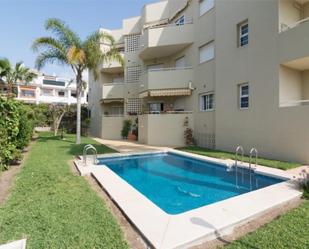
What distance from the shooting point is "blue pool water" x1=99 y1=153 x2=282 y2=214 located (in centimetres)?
936

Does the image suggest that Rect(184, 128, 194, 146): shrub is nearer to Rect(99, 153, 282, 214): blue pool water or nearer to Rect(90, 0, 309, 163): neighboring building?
Rect(90, 0, 309, 163): neighboring building

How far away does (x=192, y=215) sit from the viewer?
6547 millimetres

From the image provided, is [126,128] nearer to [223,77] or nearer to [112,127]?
[112,127]

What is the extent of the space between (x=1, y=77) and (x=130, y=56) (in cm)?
1844

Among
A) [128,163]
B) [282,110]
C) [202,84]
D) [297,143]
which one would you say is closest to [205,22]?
[202,84]

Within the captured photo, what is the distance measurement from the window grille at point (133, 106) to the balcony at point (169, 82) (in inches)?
230

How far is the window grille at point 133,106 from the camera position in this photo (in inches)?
1271

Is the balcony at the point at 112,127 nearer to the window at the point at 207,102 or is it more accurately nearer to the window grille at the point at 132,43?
the window grille at the point at 132,43

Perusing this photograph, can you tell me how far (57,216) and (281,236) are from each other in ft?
20.5

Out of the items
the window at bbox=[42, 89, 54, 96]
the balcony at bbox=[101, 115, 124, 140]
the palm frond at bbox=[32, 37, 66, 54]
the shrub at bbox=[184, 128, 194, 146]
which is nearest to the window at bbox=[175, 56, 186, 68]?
the shrub at bbox=[184, 128, 194, 146]

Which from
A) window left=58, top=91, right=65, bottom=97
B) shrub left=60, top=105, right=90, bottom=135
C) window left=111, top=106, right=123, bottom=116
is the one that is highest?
window left=58, top=91, right=65, bottom=97

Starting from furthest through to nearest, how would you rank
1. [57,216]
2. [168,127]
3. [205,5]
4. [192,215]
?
[168,127], [205,5], [192,215], [57,216]

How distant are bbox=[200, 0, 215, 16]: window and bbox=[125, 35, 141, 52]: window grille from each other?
1194cm

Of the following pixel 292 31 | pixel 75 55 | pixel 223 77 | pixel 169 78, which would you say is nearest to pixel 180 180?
pixel 223 77
